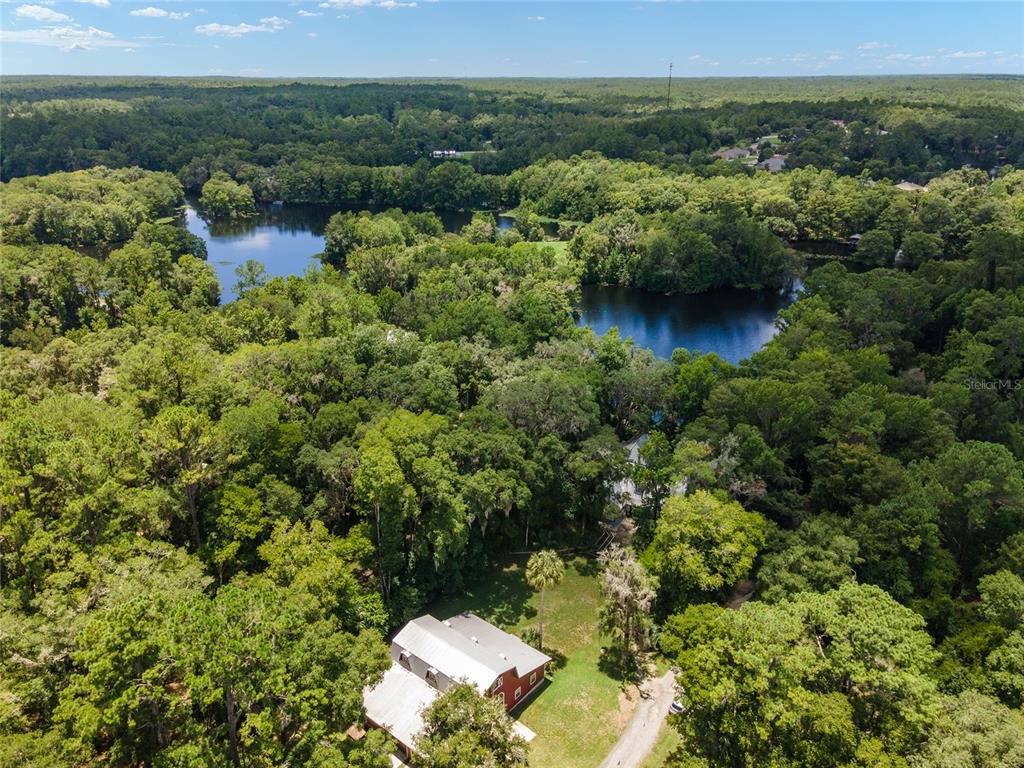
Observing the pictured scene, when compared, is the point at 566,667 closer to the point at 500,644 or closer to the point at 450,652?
the point at 500,644

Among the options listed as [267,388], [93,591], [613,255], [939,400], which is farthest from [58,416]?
[613,255]

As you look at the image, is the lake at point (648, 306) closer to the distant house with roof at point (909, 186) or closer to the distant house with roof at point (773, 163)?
the distant house with roof at point (909, 186)

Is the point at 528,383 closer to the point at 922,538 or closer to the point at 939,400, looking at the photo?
the point at 922,538

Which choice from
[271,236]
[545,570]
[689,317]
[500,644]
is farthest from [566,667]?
[271,236]

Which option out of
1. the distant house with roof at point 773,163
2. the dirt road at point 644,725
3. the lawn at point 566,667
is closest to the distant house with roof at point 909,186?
the distant house with roof at point 773,163

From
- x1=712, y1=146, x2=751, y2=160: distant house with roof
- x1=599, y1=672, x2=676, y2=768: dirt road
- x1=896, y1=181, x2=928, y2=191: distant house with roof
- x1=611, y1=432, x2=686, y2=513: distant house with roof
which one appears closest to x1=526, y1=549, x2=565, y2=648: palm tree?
x1=599, y1=672, x2=676, y2=768: dirt road

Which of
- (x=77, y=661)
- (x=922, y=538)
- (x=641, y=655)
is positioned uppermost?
(x=77, y=661)
